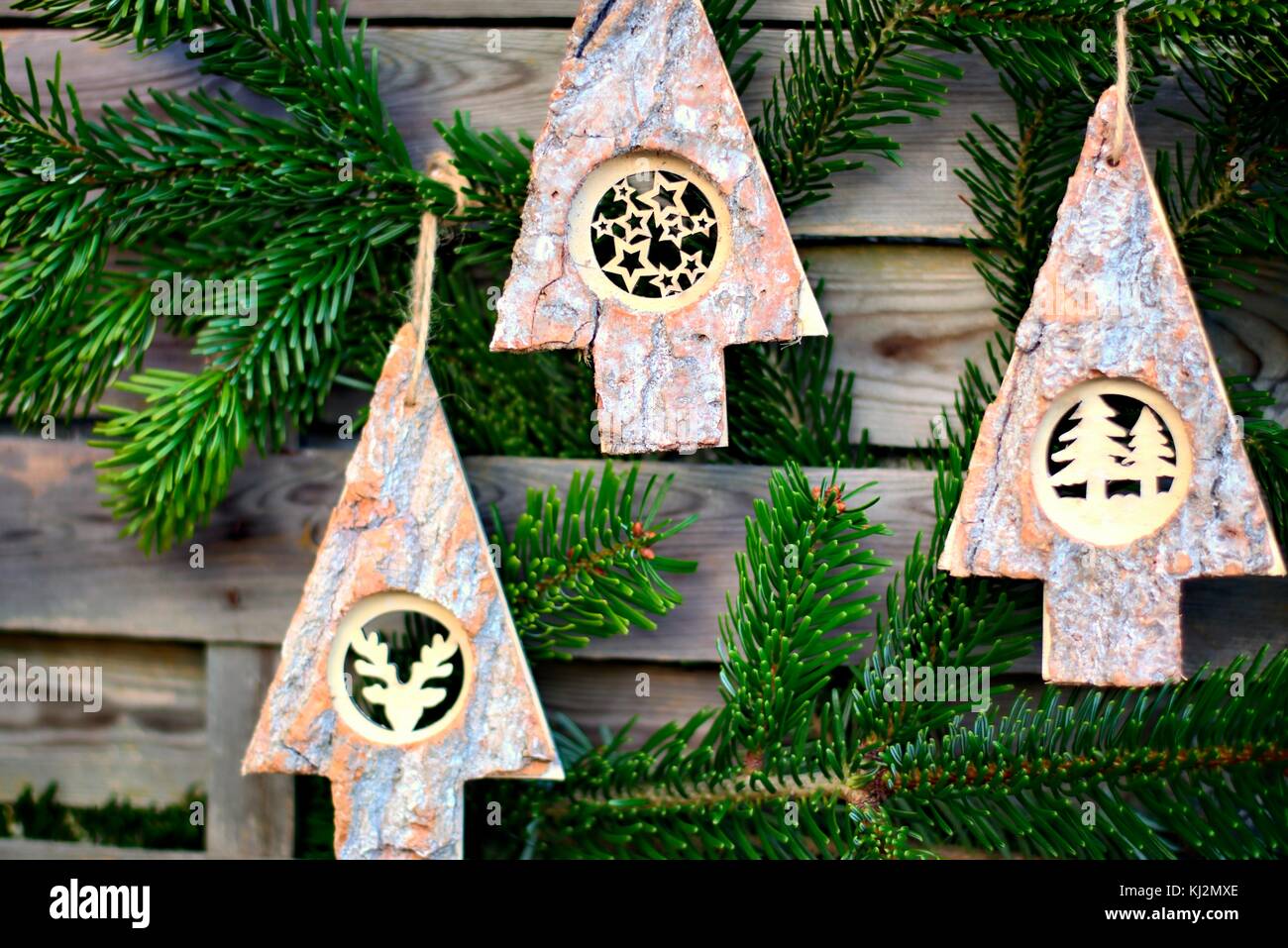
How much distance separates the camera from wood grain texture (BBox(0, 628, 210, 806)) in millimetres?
969

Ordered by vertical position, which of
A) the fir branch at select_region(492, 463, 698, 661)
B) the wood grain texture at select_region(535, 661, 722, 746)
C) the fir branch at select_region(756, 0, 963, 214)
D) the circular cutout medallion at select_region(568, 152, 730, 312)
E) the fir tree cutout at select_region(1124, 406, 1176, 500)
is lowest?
the wood grain texture at select_region(535, 661, 722, 746)

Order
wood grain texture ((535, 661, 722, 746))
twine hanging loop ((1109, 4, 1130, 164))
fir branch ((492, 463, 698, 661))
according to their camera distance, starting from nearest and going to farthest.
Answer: twine hanging loop ((1109, 4, 1130, 164)) → fir branch ((492, 463, 698, 661)) → wood grain texture ((535, 661, 722, 746))

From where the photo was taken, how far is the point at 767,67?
0.84 m

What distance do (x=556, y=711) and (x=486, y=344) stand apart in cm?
32

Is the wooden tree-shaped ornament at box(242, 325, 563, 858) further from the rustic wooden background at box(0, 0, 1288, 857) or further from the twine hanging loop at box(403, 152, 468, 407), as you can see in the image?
the rustic wooden background at box(0, 0, 1288, 857)

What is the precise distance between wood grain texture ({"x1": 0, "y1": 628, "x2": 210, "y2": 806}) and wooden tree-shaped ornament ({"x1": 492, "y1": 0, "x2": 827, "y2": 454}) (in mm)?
496

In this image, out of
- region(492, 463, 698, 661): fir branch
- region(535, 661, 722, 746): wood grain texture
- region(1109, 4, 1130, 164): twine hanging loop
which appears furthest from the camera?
region(535, 661, 722, 746): wood grain texture

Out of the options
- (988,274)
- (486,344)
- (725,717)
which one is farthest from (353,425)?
(988,274)

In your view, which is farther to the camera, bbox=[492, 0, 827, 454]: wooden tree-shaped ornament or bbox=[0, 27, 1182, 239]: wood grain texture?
bbox=[0, 27, 1182, 239]: wood grain texture

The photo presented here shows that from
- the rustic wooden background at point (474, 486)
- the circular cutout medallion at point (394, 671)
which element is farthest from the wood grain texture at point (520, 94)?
the circular cutout medallion at point (394, 671)

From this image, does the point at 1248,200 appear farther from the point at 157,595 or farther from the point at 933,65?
the point at 157,595

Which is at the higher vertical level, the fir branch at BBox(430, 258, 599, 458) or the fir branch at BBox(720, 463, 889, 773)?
the fir branch at BBox(430, 258, 599, 458)

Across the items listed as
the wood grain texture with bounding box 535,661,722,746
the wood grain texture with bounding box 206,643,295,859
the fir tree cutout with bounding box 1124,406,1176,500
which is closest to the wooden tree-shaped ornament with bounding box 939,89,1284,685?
the fir tree cutout with bounding box 1124,406,1176,500

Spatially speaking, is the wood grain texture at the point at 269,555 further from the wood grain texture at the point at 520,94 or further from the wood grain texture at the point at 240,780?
the wood grain texture at the point at 520,94
